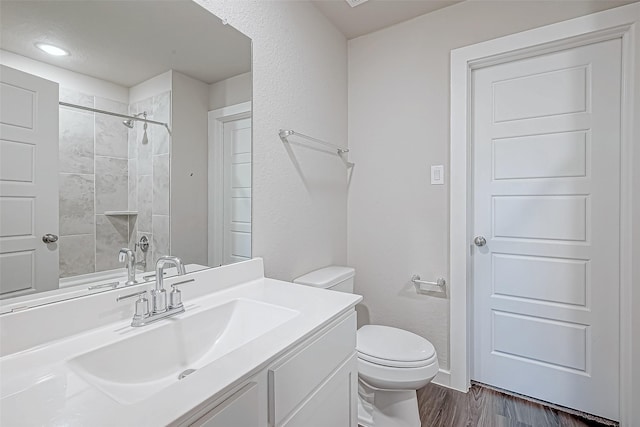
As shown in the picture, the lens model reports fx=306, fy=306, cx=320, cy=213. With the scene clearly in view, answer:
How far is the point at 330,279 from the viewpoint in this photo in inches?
66.9

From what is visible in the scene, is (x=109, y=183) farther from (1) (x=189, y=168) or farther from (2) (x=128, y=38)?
(2) (x=128, y=38)

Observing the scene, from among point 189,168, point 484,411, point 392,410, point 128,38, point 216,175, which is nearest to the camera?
point 128,38

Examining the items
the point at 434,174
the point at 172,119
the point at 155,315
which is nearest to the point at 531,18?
the point at 434,174

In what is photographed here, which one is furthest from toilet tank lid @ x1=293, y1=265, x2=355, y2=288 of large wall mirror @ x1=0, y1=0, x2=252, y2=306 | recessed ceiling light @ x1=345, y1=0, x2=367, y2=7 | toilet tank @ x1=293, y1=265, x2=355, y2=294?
recessed ceiling light @ x1=345, y1=0, x2=367, y2=7

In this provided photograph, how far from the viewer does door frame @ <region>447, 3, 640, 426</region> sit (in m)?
1.45

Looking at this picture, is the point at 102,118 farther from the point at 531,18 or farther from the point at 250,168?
the point at 531,18

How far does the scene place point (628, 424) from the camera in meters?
1.46

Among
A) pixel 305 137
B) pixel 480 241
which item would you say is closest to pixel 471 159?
pixel 480 241

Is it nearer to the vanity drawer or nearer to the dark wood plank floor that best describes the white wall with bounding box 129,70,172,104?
the vanity drawer

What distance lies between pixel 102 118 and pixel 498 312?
84.2 inches

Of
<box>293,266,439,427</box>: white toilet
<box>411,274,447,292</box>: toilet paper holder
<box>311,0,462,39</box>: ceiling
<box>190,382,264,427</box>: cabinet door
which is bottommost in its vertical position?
<box>293,266,439,427</box>: white toilet

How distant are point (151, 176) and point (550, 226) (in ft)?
6.45

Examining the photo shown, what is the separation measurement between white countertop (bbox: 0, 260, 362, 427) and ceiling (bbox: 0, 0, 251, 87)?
2.44ft

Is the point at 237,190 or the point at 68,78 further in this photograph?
the point at 237,190
